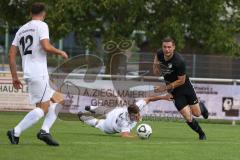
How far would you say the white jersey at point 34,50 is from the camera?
1180cm

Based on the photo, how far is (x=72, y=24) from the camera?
89.0 ft

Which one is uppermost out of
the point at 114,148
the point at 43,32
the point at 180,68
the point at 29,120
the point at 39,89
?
the point at 43,32

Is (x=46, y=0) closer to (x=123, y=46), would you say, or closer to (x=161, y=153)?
(x=123, y=46)

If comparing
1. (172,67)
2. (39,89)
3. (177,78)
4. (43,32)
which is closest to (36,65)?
(39,89)

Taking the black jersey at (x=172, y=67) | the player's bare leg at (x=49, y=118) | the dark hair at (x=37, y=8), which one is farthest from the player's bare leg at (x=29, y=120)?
the black jersey at (x=172, y=67)

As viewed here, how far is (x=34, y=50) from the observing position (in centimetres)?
1184

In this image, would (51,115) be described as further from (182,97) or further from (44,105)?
(182,97)

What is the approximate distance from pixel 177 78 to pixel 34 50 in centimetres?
423

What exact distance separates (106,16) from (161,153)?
16419 mm

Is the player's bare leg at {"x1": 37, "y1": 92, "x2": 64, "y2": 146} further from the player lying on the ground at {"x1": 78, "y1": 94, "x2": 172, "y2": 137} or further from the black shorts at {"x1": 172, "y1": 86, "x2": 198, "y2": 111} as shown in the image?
the black shorts at {"x1": 172, "y1": 86, "x2": 198, "y2": 111}

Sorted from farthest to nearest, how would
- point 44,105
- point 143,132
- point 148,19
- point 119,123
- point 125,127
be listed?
point 148,19 → point 119,123 → point 125,127 → point 143,132 → point 44,105

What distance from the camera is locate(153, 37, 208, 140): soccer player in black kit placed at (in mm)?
15070

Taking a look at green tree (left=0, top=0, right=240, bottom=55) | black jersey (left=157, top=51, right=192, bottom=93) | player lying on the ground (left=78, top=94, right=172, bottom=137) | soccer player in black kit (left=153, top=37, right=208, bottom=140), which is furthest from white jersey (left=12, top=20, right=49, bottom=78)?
green tree (left=0, top=0, right=240, bottom=55)

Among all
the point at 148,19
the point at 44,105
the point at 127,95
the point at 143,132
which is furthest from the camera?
the point at 148,19
